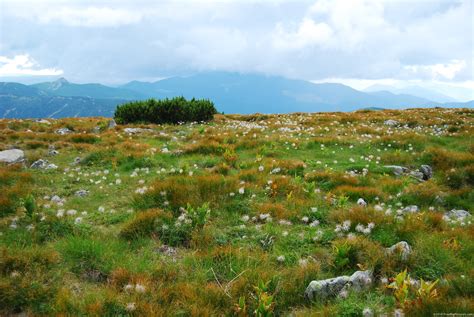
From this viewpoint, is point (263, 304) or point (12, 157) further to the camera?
point (12, 157)

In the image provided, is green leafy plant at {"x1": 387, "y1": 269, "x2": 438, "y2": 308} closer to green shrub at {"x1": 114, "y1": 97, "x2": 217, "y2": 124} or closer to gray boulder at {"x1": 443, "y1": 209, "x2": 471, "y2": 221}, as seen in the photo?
gray boulder at {"x1": 443, "y1": 209, "x2": 471, "y2": 221}

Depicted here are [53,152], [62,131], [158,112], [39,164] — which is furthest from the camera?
[158,112]

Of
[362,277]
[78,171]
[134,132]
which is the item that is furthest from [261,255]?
[134,132]

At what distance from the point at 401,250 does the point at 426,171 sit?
23.1 ft

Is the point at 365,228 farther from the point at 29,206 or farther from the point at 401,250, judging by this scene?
the point at 29,206

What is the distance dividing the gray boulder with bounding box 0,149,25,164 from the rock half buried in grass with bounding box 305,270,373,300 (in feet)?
39.1

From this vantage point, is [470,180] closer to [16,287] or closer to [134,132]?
[16,287]

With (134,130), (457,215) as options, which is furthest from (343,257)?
(134,130)

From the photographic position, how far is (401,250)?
19.6 ft

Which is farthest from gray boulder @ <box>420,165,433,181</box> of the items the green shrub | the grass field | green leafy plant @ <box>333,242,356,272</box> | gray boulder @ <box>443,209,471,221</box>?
the green shrub

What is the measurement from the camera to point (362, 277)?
5.33 m

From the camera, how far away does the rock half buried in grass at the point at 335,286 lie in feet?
16.8

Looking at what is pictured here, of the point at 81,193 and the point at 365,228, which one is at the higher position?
the point at 365,228

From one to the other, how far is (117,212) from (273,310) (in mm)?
4759
